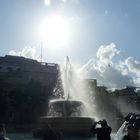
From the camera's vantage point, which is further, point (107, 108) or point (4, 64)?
point (4, 64)

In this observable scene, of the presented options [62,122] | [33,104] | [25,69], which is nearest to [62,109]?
[62,122]

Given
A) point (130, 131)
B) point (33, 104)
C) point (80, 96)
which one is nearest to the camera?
point (130, 131)

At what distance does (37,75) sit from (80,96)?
127 ft

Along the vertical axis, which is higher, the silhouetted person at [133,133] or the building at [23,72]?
the building at [23,72]

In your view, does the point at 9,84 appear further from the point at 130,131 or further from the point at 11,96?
the point at 130,131

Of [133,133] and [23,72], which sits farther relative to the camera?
[23,72]

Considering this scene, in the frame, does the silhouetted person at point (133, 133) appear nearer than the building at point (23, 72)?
Yes

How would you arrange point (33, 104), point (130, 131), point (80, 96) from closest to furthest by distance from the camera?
point (130, 131), point (80, 96), point (33, 104)

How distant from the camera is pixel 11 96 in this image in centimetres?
8388

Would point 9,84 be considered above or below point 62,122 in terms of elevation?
above

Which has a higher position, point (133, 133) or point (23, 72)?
point (23, 72)

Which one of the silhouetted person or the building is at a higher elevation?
the building

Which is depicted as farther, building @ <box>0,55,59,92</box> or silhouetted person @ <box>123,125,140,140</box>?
building @ <box>0,55,59,92</box>

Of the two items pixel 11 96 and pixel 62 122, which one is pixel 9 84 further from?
pixel 62 122
